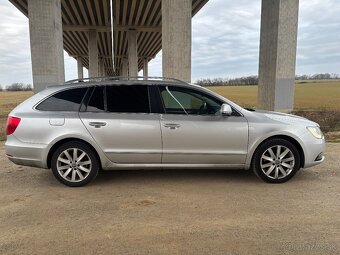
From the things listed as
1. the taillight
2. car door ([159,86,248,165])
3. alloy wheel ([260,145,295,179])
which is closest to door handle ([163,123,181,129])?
car door ([159,86,248,165])

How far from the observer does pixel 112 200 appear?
4148mm

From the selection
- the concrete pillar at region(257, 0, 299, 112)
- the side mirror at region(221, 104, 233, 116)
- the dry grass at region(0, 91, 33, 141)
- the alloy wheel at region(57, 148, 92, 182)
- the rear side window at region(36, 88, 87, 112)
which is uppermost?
the concrete pillar at region(257, 0, 299, 112)

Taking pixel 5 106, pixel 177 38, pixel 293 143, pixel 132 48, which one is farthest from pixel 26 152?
pixel 132 48

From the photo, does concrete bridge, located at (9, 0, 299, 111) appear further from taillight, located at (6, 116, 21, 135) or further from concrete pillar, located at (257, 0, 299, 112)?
taillight, located at (6, 116, 21, 135)

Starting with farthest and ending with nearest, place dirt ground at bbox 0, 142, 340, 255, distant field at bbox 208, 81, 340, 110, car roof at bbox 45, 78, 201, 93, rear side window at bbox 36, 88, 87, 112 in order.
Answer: distant field at bbox 208, 81, 340, 110 → car roof at bbox 45, 78, 201, 93 → rear side window at bbox 36, 88, 87, 112 → dirt ground at bbox 0, 142, 340, 255

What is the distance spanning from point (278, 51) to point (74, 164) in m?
11.5

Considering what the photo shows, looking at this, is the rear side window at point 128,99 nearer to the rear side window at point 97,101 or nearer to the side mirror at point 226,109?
the rear side window at point 97,101

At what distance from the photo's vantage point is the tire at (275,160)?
4766 millimetres

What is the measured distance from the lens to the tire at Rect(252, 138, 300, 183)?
15.6 feet

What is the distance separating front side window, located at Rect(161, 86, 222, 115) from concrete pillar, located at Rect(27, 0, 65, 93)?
400 inches

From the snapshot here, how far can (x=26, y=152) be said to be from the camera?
4613 mm

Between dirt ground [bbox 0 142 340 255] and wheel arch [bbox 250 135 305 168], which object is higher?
wheel arch [bbox 250 135 305 168]

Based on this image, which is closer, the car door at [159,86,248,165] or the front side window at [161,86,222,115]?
the car door at [159,86,248,165]

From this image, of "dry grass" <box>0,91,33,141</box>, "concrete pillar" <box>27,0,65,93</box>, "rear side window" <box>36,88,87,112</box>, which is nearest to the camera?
"rear side window" <box>36,88,87,112</box>
